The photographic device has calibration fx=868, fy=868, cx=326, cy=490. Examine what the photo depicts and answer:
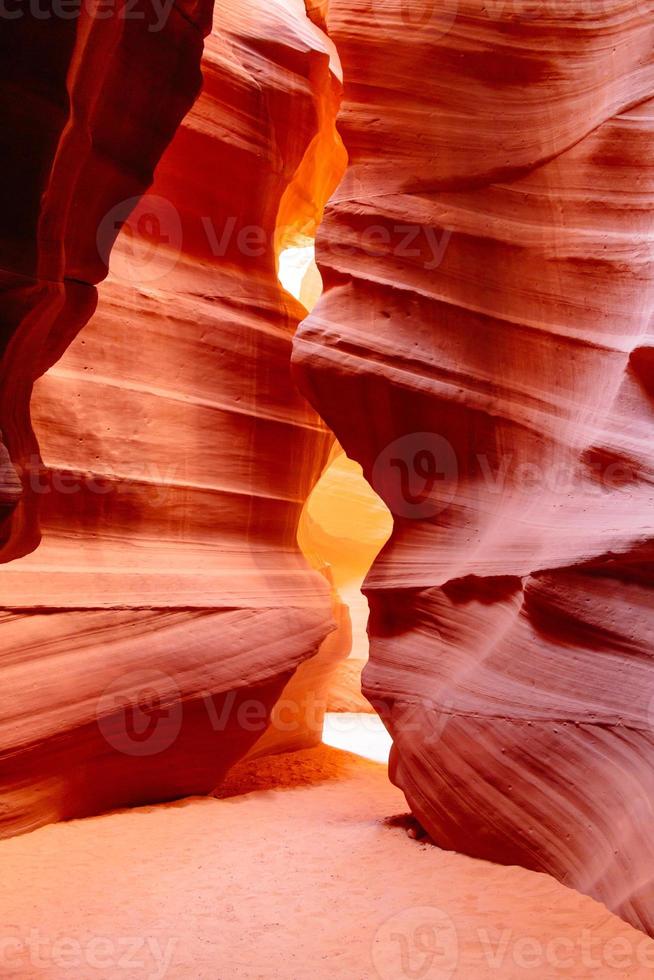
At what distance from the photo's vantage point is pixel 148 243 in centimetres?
664

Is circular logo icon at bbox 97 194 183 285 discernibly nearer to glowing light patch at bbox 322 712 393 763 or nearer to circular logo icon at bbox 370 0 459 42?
circular logo icon at bbox 370 0 459 42

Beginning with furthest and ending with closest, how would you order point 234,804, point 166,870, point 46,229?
point 234,804
point 166,870
point 46,229

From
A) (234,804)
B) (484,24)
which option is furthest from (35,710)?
(484,24)

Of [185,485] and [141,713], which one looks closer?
[141,713]

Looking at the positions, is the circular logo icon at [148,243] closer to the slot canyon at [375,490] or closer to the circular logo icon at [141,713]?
the slot canyon at [375,490]

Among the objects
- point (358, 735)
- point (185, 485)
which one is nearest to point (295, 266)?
point (358, 735)

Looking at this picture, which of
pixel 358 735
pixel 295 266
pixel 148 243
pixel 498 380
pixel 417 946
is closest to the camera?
pixel 417 946

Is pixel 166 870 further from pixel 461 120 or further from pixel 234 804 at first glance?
pixel 461 120

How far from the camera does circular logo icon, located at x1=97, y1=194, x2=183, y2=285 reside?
6430 millimetres

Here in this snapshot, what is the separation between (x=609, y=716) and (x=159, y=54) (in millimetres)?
3573

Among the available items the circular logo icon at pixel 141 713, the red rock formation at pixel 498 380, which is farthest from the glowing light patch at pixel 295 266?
the circular logo icon at pixel 141 713

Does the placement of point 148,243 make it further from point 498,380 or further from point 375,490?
point 498,380

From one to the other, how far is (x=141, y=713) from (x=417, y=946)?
255 centimetres

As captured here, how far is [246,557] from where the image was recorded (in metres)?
6.59
